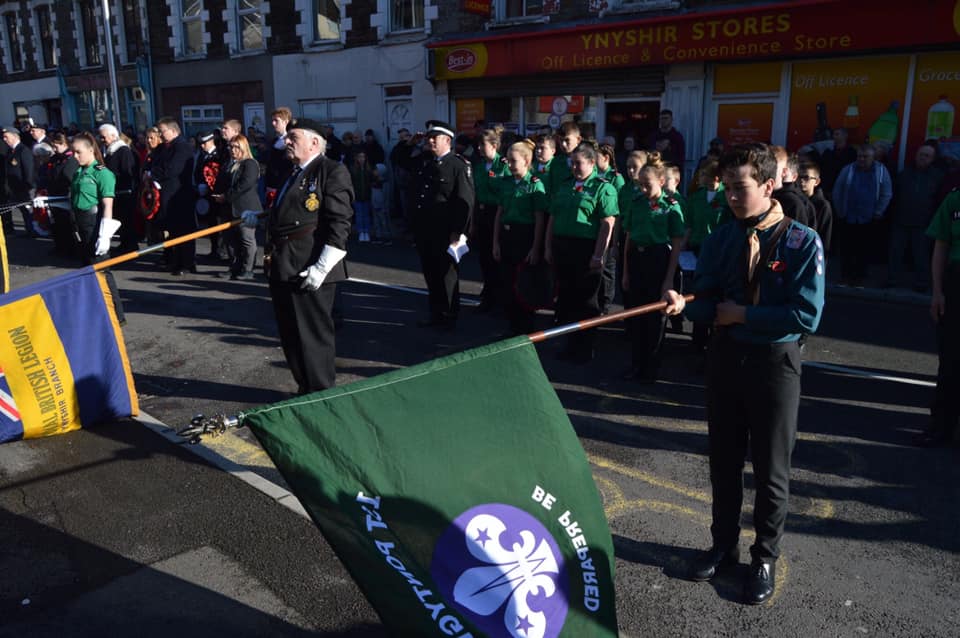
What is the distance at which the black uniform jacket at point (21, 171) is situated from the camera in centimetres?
→ 1526

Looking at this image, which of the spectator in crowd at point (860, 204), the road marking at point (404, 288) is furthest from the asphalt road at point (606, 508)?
the spectator in crowd at point (860, 204)

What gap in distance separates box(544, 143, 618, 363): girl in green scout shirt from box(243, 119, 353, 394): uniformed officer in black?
223 cm

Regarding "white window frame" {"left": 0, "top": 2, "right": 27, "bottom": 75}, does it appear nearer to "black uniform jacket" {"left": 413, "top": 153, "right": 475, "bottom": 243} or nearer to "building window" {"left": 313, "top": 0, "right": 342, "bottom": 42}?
"building window" {"left": 313, "top": 0, "right": 342, "bottom": 42}

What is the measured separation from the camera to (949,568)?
3.87m

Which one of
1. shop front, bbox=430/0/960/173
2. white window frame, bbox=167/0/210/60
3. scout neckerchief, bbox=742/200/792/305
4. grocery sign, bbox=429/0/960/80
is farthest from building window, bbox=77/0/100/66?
scout neckerchief, bbox=742/200/792/305

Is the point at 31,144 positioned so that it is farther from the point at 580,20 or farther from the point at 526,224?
the point at 526,224

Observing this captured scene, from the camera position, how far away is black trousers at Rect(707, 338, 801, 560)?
11.3 feet

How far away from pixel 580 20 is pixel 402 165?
4.66 metres

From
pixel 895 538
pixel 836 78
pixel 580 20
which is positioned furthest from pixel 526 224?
pixel 580 20

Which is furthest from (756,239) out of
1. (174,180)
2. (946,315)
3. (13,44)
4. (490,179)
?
(13,44)

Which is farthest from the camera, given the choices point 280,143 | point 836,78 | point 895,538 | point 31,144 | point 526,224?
point 31,144

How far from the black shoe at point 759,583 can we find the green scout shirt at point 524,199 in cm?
468

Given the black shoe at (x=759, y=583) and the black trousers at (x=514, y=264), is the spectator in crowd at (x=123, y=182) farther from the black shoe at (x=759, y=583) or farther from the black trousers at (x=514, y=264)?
the black shoe at (x=759, y=583)

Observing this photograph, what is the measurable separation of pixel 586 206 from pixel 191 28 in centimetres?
2267
